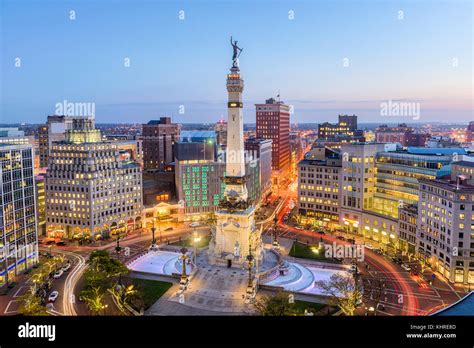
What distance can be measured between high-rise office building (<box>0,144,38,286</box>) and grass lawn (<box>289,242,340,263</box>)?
136 feet

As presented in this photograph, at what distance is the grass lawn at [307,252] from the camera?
210ft

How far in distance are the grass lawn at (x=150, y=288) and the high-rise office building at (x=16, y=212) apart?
17.2 metres

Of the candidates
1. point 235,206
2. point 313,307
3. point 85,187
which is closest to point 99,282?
point 235,206

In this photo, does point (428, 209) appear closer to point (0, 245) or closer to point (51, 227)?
point (0, 245)

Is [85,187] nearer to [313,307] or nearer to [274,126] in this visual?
[313,307]

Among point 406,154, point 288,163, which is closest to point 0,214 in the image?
point 406,154

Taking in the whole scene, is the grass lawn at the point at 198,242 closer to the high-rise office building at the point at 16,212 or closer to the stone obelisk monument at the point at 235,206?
the stone obelisk monument at the point at 235,206

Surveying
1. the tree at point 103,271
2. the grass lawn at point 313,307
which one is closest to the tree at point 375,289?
the grass lawn at point 313,307

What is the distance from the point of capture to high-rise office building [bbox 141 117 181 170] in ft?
431

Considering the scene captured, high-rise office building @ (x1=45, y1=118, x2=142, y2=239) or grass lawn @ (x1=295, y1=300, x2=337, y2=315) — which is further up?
high-rise office building @ (x1=45, y1=118, x2=142, y2=239)

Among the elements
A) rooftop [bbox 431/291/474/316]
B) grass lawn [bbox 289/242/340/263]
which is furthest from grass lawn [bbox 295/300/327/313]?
grass lawn [bbox 289/242/340/263]

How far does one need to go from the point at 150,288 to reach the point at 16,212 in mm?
23074

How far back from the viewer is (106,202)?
78312 mm

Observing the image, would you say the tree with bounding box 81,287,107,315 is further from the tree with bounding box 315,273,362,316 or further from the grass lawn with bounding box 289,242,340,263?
the grass lawn with bounding box 289,242,340,263
